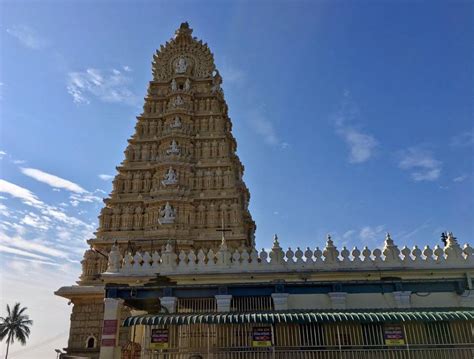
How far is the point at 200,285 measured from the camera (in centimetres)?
1530

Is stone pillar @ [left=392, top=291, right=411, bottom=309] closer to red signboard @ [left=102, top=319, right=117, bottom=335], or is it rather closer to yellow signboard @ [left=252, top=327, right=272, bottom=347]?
yellow signboard @ [left=252, top=327, right=272, bottom=347]

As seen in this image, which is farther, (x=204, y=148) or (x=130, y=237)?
(x=204, y=148)

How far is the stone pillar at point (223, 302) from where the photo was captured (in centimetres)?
1478

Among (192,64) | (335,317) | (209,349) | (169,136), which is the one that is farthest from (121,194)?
(335,317)

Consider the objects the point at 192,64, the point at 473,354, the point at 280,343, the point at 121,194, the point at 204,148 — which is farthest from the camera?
the point at 192,64

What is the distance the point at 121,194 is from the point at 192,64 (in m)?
15.4

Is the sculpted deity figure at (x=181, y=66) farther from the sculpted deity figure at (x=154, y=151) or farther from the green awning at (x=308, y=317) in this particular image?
the green awning at (x=308, y=317)

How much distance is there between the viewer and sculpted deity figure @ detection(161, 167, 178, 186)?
99.6 ft

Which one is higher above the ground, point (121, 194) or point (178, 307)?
point (121, 194)

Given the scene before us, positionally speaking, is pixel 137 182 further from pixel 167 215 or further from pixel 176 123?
pixel 176 123

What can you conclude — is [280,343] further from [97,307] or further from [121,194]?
[121,194]

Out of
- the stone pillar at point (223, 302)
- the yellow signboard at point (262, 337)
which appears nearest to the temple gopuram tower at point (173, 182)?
the stone pillar at point (223, 302)

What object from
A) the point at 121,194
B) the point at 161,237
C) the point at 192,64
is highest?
the point at 192,64

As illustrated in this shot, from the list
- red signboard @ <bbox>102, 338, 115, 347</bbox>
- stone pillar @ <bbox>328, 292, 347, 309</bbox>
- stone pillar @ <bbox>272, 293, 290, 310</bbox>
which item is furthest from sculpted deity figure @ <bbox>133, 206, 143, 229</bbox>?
stone pillar @ <bbox>328, 292, 347, 309</bbox>
